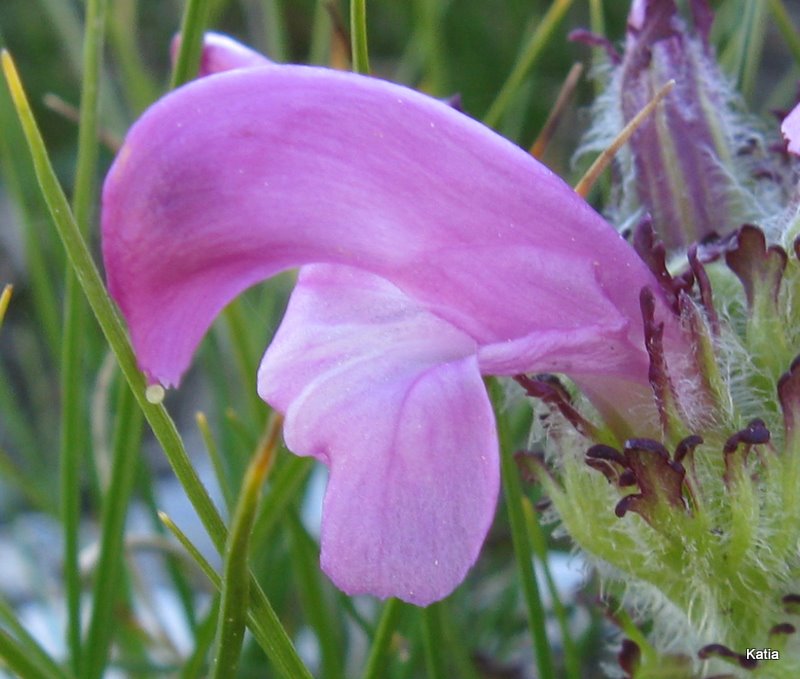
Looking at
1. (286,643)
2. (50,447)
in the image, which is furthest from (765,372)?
(50,447)

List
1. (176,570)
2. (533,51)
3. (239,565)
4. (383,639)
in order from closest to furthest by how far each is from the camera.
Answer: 1. (239,565)
2. (383,639)
3. (533,51)
4. (176,570)

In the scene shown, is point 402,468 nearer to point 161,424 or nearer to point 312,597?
point 161,424

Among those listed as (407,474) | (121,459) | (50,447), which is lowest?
(50,447)

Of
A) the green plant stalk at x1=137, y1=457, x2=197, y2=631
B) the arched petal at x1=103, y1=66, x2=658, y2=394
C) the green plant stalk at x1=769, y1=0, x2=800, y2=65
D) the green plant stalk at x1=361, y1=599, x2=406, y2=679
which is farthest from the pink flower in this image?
the green plant stalk at x1=137, y1=457, x2=197, y2=631

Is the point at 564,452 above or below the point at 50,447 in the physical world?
above

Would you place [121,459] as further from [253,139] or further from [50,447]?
[50,447]

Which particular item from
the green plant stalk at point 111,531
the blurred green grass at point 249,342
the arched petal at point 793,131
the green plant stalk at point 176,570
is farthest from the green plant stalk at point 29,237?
the arched petal at point 793,131

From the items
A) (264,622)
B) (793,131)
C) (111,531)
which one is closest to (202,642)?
(111,531)

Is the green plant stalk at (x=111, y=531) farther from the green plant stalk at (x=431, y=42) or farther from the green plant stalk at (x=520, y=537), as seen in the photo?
the green plant stalk at (x=431, y=42)
